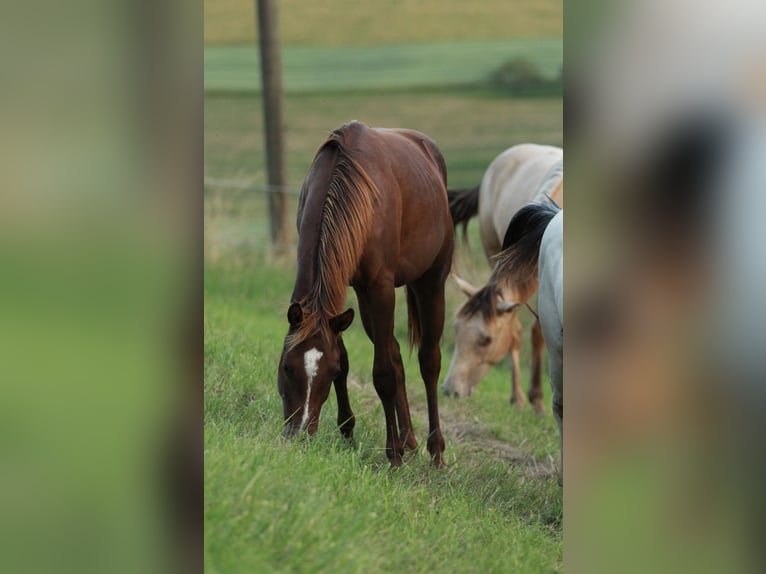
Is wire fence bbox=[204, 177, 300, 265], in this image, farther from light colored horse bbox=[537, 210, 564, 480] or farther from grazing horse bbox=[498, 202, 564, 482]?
light colored horse bbox=[537, 210, 564, 480]

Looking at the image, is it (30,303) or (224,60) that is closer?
(30,303)

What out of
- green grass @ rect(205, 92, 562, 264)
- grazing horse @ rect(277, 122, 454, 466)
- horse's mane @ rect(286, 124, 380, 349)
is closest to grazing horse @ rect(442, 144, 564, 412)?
grazing horse @ rect(277, 122, 454, 466)

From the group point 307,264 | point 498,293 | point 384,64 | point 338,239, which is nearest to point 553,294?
point 338,239

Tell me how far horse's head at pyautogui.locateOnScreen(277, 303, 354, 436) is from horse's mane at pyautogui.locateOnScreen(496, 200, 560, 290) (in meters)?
1.25

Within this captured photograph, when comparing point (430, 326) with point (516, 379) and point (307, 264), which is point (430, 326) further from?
point (516, 379)

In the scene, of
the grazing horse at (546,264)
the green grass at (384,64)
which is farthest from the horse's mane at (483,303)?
the green grass at (384,64)

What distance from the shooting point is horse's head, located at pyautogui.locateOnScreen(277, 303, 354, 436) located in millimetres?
4242

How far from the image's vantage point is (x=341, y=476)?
3.46m

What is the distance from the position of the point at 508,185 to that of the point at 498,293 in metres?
1.59

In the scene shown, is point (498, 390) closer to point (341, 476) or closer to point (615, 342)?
point (341, 476)

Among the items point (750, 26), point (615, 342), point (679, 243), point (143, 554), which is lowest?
point (143, 554)

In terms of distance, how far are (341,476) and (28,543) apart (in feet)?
5.03

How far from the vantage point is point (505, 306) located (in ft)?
22.8

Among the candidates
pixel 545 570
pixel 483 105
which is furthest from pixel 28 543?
pixel 483 105
